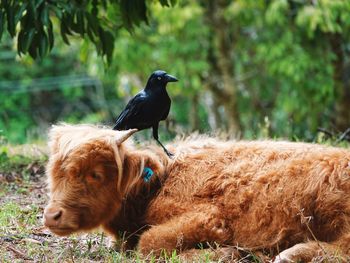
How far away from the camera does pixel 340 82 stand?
14.4 metres

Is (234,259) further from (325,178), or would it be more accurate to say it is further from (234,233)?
(325,178)

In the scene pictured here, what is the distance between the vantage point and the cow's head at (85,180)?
4508 millimetres

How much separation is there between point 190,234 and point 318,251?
769mm

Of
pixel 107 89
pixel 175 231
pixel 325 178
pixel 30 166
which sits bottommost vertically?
pixel 107 89

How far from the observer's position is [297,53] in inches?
566

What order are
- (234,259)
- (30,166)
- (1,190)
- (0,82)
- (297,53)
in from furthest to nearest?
(0,82) → (297,53) → (30,166) → (1,190) → (234,259)

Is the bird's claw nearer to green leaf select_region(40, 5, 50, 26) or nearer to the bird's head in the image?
the bird's head

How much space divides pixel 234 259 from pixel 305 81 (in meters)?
10.4

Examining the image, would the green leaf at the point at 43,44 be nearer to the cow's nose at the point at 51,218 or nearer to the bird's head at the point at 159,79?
the bird's head at the point at 159,79

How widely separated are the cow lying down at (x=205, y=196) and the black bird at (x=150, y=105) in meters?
0.19

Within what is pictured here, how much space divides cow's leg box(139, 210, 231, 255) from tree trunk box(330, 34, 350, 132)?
31.3 feet

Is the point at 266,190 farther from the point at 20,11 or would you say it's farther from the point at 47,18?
the point at 20,11

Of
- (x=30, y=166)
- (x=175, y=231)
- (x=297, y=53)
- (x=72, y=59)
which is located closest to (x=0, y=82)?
(x=72, y=59)

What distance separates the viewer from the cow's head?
451 centimetres
